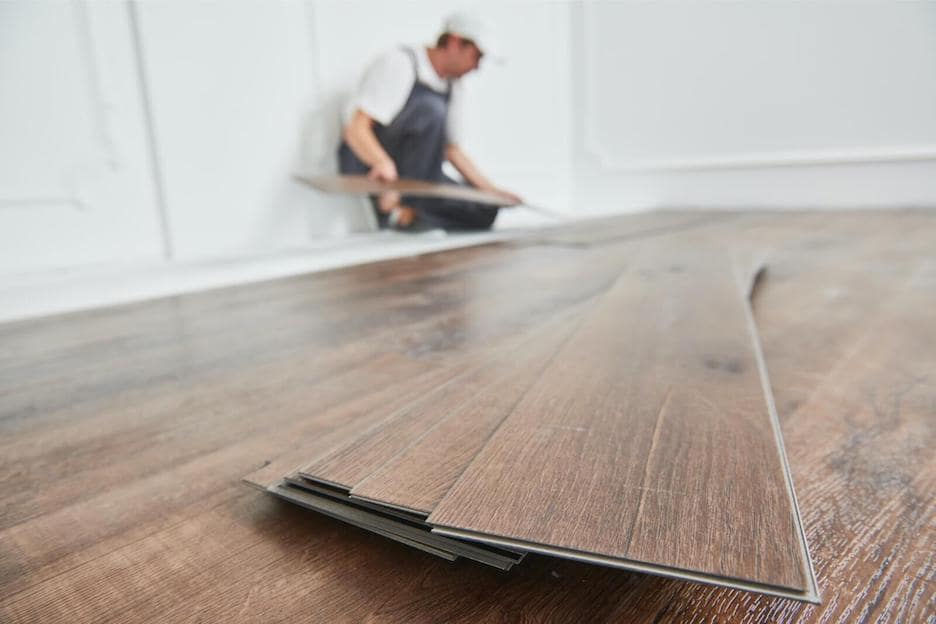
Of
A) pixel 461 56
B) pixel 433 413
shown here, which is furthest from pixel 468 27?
pixel 433 413

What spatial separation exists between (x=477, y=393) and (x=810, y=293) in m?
0.95

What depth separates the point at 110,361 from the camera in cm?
93

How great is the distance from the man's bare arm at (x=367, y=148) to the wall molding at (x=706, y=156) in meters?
2.46

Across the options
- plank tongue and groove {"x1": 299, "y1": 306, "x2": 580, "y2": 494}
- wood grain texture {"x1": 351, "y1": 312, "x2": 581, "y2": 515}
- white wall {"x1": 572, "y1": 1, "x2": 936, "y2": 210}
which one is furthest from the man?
white wall {"x1": 572, "y1": 1, "x2": 936, "y2": 210}

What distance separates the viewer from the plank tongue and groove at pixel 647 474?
341mm

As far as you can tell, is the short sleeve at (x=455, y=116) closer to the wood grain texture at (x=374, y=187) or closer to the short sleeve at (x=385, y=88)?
the short sleeve at (x=385, y=88)

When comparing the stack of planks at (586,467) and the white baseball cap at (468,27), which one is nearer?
the stack of planks at (586,467)

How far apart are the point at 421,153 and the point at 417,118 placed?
5.9 inches

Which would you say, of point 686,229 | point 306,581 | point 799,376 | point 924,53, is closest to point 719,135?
point 924,53

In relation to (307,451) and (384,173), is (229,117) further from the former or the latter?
(307,451)

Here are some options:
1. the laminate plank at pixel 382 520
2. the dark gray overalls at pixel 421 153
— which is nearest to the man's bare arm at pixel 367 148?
the dark gray overalls at pixel 421 153

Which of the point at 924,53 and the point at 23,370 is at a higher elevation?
the point at 924,53

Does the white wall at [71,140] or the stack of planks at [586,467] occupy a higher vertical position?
the white wall at [71,140]

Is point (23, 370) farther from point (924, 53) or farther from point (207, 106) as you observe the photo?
point (924, 53)
